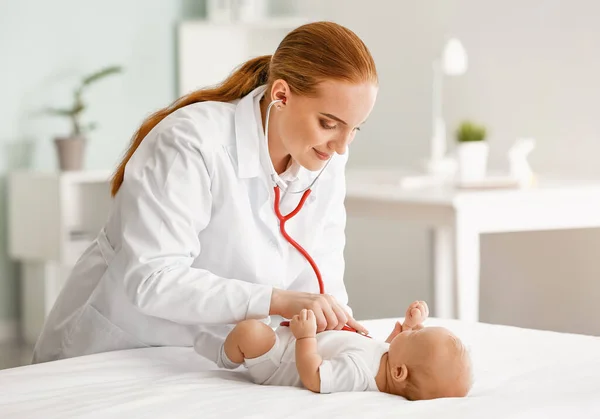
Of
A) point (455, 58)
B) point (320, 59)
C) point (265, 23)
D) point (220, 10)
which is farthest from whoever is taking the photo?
point (220, 10)

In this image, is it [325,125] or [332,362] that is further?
[325,125]

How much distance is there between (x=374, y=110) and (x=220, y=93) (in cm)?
236

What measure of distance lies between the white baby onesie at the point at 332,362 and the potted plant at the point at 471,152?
159cm

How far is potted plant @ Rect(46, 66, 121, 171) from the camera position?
4.19m

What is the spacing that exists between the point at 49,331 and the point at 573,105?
2.18 metres

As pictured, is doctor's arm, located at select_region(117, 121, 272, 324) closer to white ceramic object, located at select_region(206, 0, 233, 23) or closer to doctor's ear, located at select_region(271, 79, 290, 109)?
doctor's ear, located at select_region(271, 79, 290, 109)

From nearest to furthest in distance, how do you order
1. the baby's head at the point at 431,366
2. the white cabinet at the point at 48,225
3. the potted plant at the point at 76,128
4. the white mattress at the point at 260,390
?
the white mattress at the point at 260,390
the baby's head at the point at 431,366
the white cabinet at the point at 48,225
the potted plant at the point at 76,128

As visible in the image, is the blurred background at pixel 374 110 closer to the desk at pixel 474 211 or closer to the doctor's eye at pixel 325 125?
the desk at pixel 474 211

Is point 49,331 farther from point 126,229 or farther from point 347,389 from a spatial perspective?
point 347,389

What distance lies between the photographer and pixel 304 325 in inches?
59.0

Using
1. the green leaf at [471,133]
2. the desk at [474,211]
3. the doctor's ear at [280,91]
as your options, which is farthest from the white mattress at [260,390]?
the green leaf at [471,133]

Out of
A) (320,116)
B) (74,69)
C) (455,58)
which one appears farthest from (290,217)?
(74,69)

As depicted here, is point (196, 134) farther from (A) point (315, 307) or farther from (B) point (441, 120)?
(B) point (441, 120)

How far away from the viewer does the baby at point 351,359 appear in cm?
147
